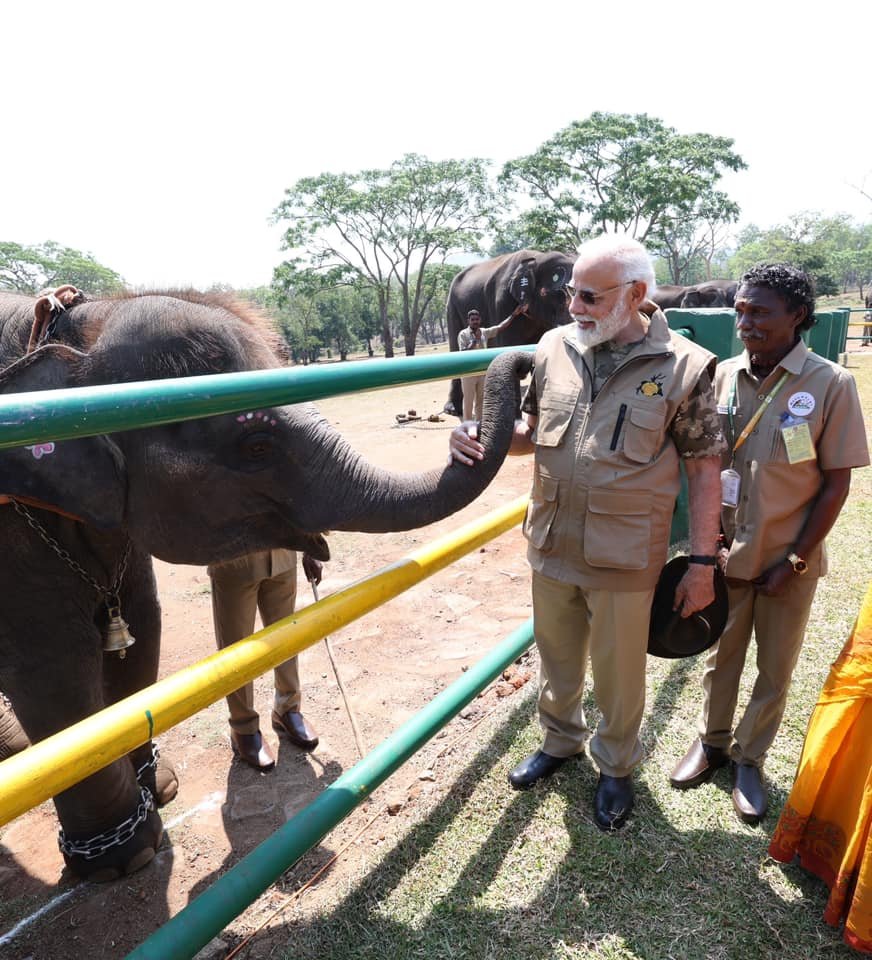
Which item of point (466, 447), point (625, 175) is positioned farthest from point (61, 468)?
point (625, 175)

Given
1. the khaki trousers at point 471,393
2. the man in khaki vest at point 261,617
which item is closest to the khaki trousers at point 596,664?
the man in khaki vest at point 261,617

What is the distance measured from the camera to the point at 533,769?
2.54 metres

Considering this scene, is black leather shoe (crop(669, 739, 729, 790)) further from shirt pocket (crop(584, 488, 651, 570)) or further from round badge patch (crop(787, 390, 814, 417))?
round badge patch (crop(787, 390, 814, 417))

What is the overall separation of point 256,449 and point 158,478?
0.94ft

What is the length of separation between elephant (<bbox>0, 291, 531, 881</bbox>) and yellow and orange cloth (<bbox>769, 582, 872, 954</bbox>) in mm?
1181

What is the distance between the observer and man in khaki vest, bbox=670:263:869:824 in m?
2.11

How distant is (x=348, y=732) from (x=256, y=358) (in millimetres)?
2076

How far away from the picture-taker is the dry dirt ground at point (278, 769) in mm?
2246

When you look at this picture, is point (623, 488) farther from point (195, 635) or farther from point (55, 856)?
point (195, 635)

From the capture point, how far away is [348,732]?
3.25 meters

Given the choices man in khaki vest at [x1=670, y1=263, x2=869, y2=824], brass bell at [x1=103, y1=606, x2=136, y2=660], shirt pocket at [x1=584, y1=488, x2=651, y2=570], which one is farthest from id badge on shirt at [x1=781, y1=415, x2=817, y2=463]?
brass bell at [x1=103, y1=606, x2=136, y2=660]

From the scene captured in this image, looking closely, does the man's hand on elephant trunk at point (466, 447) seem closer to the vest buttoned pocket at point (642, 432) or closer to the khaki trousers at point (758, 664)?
the vest buttoned pocket at point (642, 432)

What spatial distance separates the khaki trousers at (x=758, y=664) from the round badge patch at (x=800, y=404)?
1.86 feet

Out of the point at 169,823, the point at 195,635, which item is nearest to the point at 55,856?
the point at 169,823
